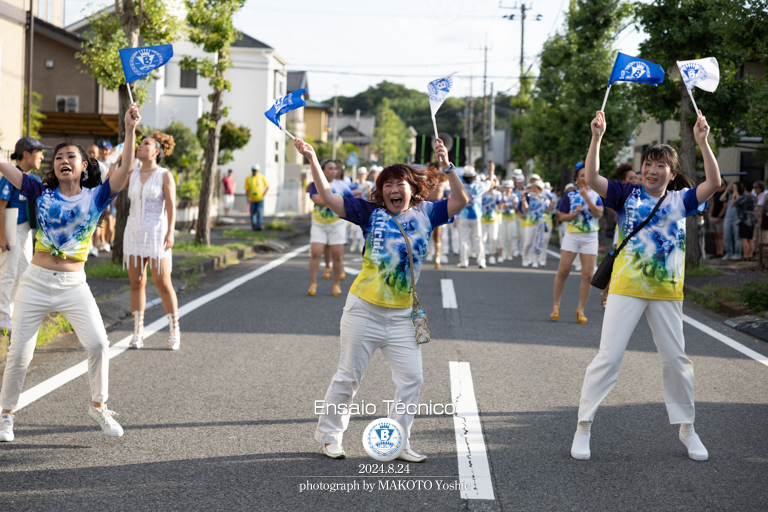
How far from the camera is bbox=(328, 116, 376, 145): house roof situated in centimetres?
9919

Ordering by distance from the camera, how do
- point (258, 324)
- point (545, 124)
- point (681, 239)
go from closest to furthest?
point (681, 239) → point (258, 324) → point (545, 124)

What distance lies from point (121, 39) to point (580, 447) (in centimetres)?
1044

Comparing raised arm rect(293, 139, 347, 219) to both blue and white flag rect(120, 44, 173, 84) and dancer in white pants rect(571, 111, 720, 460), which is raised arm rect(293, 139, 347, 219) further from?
blue and white flag rect(120, 44, 173, 84)

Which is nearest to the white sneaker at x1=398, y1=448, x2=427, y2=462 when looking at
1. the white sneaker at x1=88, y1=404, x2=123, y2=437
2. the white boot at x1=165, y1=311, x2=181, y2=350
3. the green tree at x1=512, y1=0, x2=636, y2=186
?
the white sneaker at x1=88, y1=404, x2=123, y2=437

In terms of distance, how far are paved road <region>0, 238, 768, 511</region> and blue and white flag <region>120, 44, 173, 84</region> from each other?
237 cm

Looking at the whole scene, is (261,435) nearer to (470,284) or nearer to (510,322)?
(510,322)

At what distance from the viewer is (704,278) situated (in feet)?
46.3

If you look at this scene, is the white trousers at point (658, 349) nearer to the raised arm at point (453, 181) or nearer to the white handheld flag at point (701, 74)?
the raised arm at point (453, 181)

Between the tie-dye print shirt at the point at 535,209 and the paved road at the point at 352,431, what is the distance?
9.01 meters

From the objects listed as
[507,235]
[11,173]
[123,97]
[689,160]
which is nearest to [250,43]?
[507,235]

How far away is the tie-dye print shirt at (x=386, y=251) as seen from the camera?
4.23 meters

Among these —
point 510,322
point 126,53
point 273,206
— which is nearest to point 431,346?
point 510,322

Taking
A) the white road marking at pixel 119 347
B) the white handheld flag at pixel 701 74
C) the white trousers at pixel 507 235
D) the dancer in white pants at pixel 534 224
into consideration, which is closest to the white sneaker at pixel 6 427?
the white road marking at pixel 119 347

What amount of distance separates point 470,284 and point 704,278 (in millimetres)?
4503
